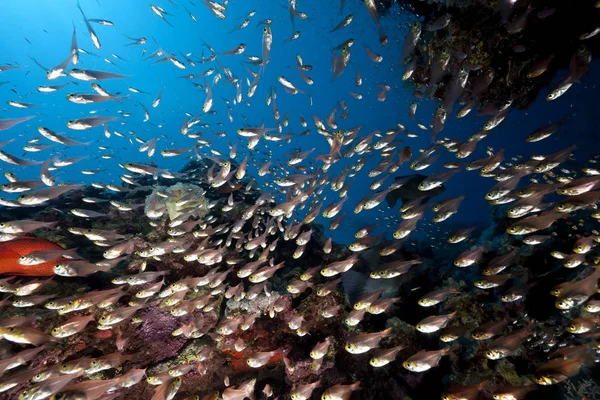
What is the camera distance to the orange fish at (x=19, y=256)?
5988 millimetres

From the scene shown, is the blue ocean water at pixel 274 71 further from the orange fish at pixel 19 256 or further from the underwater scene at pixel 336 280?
the orange fish at pixel 19 256

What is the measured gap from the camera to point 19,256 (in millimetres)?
5980

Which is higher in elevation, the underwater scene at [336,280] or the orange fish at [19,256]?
the orange fish at [19,256]

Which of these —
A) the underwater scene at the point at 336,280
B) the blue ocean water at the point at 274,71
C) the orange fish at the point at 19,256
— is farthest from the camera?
the blue ocean water at the point at 274,71

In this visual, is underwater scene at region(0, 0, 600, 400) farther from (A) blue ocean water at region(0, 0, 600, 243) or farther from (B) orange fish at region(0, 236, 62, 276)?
(A) blue ocean water at region(0, 0, 600, 243)

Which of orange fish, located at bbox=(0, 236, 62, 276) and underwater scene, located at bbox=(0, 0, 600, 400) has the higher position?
orange fish, located at bbox=(0, 236, 62, 276)

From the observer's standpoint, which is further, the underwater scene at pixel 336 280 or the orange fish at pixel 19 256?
the orange fish at pixel 19 256

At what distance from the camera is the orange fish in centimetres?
599

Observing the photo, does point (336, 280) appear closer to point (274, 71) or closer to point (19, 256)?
point (19, 256)

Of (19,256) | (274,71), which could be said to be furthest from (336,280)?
(274,71)

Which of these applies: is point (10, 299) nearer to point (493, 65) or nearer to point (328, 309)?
point (328, 309)

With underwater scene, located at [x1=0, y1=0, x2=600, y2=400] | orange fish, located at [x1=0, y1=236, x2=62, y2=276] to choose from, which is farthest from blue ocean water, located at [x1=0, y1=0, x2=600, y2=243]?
orange fish, located at [x1=0, y1=236, x2=62, y2=276]

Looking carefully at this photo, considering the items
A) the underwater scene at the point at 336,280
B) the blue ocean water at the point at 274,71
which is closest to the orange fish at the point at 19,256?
the underwater scene at the point at 336,280

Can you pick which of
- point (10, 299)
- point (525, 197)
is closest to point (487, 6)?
point (525, 197)
